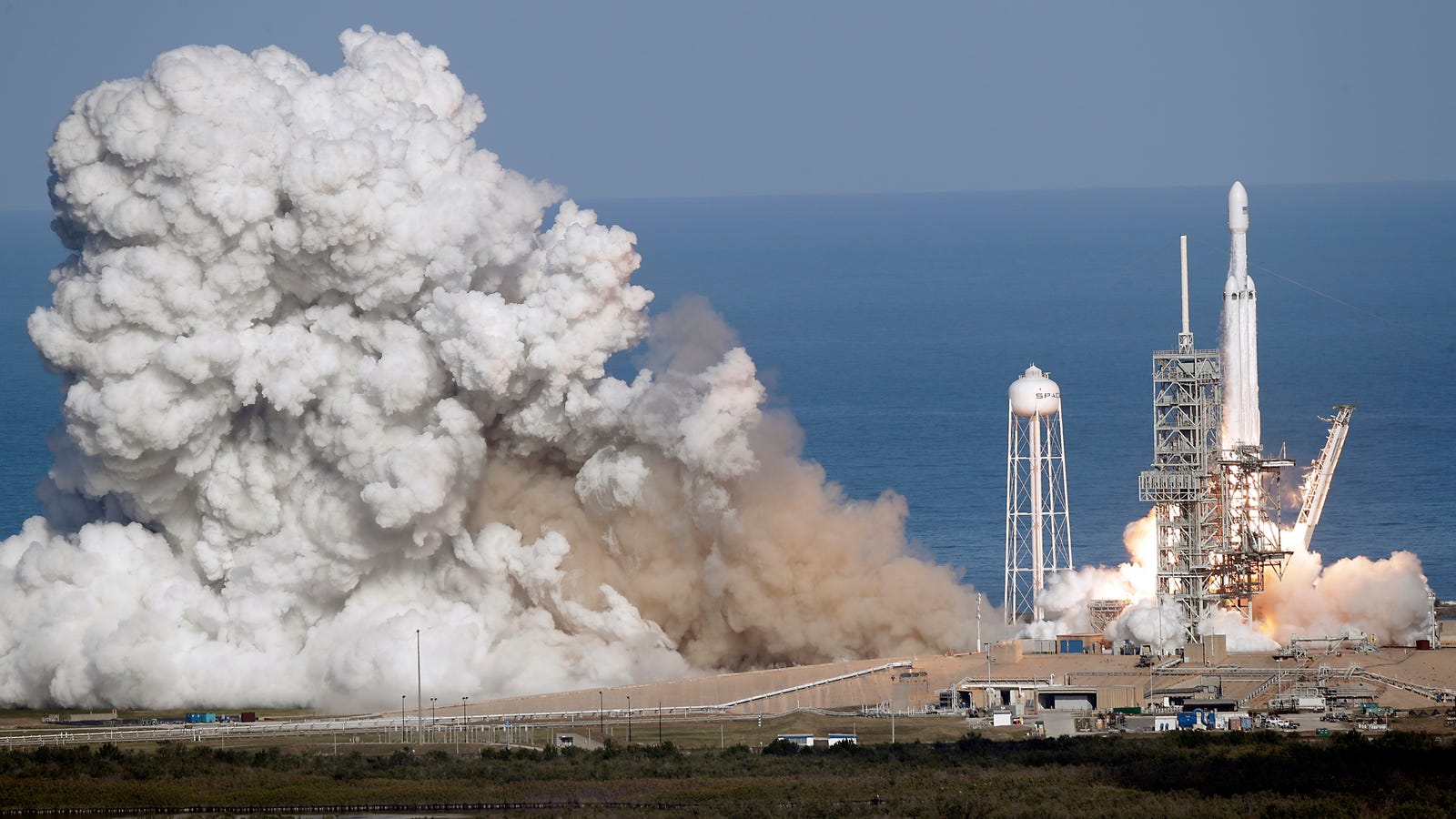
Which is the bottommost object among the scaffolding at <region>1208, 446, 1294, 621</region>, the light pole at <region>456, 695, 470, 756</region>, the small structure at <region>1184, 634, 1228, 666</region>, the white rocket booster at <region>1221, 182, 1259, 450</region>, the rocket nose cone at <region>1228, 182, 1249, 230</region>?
the light pole at <region>456, 695, 470, 756</region>

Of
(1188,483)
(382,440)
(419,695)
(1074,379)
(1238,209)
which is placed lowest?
(419,695)

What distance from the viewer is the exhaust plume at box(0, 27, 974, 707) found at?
60625 millimetres

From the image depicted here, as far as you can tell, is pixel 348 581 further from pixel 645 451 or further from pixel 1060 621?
pixel 1060 621

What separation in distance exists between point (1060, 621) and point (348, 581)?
16.0 meters

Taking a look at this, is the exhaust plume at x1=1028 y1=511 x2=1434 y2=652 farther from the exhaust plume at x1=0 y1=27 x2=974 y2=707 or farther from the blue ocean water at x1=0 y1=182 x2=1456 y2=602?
the blue ocean water at x1=0 y1=182 x2=1456 y2=602

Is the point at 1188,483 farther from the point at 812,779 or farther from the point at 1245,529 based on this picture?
the point at 812,779

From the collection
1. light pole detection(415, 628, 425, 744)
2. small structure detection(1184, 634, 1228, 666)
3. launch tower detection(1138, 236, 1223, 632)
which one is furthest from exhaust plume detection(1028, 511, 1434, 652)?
light pole detection(415, 628, 425, 744)

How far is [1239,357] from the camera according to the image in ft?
202

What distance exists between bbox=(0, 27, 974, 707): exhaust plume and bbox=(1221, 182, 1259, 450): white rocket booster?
7.28m

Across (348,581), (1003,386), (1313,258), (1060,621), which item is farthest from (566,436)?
(1313,258)

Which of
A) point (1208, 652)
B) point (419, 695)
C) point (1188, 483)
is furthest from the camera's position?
point (1188, 483)

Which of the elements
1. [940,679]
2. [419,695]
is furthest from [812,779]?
[419,695]

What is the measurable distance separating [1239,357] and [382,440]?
61.9 feet

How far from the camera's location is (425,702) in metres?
61.2
